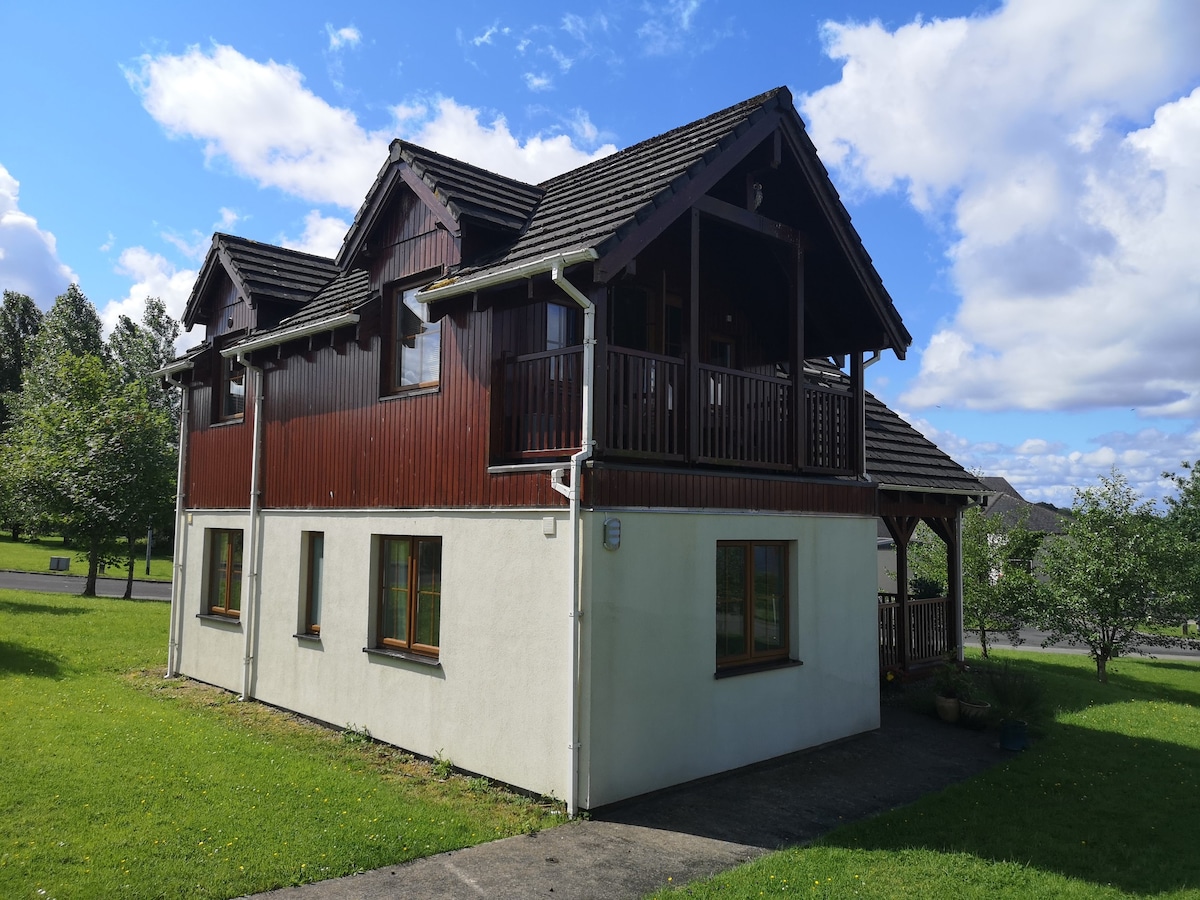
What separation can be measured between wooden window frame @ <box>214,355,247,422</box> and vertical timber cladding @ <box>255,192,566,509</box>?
173cm

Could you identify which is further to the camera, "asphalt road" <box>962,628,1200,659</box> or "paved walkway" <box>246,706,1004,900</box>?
"asphalt road" <box>962,628,1200,659</box>

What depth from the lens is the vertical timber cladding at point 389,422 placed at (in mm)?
9383

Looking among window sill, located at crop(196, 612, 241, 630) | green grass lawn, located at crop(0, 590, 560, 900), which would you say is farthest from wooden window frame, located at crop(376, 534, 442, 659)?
window sill, located at crop(196, 612, 241, 630)

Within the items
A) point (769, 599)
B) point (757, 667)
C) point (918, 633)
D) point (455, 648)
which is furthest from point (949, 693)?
point (455, 648)

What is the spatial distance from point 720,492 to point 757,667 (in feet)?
6.96

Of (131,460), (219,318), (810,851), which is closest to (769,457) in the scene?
(810,851)

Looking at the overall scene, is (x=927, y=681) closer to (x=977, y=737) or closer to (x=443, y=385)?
(x=977, y=737)

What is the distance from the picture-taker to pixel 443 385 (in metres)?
9.92

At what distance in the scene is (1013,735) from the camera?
34.9 feet

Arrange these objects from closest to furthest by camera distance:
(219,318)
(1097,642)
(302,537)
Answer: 1. (302,537)
2. (219,318)
3. (1097,642)

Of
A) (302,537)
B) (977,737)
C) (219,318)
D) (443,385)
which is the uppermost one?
(219,318)

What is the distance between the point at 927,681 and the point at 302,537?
1083 cm

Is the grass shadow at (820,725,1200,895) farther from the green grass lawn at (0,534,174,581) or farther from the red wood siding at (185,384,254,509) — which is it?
the green grass lawn at (0,534,174,581)

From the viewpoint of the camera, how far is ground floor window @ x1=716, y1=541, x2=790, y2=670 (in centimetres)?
955
